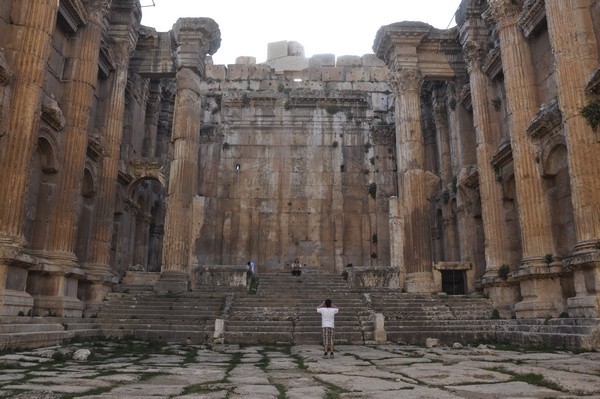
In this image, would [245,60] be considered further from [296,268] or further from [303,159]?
[296,268]

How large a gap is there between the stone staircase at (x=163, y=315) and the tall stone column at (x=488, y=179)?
28.6 ft

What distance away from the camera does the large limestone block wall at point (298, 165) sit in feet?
87.3

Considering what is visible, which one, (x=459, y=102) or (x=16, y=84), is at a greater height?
(x=459, y=102)

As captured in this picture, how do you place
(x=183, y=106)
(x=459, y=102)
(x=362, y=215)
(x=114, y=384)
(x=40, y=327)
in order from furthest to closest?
(x=362, y=215) < (x=459, y=102) < (x=183, y=106) < (x=40, y=327) < (x=114, y=384)

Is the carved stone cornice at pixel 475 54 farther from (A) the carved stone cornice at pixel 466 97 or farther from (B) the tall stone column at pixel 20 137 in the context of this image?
(B) the tall stone column at pixel 20 137

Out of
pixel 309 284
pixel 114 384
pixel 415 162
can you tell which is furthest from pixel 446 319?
pixel 114 384

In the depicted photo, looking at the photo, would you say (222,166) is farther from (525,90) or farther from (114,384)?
(114,384)

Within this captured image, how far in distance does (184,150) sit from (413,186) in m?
9.26

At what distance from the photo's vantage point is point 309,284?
18047 millimetres

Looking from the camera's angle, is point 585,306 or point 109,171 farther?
point 109,171

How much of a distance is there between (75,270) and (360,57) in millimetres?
21126

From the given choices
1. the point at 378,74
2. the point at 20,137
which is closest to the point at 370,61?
the point at 378,74

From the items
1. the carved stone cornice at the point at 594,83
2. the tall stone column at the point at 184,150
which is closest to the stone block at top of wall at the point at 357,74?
the tall stone column at the point at 184,150

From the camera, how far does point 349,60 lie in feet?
96.8
